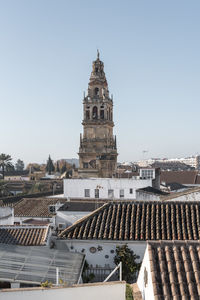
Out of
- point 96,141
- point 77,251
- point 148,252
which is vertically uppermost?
point 96,141

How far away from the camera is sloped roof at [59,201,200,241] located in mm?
14172

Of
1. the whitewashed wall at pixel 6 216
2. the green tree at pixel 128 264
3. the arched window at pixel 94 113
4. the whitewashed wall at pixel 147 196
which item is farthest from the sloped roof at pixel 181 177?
the green tree at pixel 128 264

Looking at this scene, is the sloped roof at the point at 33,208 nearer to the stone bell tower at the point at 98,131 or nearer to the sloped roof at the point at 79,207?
the sloped roof at the point at 79,207

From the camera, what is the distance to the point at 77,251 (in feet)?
47.3

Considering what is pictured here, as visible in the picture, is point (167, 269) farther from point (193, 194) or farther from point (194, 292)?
point (193, 194)

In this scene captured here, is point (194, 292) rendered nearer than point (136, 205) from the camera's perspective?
Yes

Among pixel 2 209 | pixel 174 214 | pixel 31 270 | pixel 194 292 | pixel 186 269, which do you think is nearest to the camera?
pixel 194 292

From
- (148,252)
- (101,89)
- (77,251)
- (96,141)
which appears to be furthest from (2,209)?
(101,89)

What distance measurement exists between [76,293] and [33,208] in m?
22.3

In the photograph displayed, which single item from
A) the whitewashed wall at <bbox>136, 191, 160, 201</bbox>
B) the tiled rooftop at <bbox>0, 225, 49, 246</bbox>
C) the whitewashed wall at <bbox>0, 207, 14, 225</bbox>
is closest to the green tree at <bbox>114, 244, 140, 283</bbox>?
the tiled rooftop at <bbox>0, 225, 49, 246</bbox>

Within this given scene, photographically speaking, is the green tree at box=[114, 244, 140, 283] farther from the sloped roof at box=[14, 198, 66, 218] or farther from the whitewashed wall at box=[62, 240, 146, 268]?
the sloped roof at box=[14, 198, 66, 218]

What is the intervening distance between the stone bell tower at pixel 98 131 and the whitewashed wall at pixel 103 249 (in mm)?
39921

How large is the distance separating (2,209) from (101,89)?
38186mm

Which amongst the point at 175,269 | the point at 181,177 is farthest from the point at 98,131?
the point at 175,269
